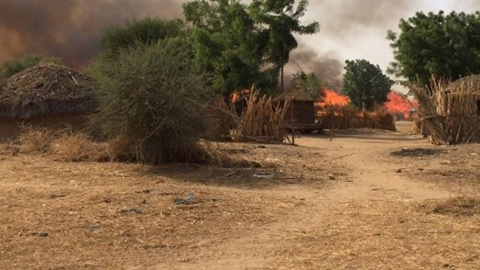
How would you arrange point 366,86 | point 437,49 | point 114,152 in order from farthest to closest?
point 366,86
point 437,49
point 114,152

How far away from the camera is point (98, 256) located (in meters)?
5.20

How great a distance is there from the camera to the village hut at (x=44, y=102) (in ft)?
52.7

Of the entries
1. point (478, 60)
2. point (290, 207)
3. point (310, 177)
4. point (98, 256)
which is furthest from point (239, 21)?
point (98, 256)

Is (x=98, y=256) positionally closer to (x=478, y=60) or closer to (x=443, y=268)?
(x=443, y=268)

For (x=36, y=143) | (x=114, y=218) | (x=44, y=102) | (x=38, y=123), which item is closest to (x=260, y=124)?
(x=44, y=102)

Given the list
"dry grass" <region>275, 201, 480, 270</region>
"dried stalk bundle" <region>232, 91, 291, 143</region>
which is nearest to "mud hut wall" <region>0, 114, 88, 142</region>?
"dried stalk bundle" <region>232, 91, 291, 143</region>

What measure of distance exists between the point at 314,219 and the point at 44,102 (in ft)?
36.9

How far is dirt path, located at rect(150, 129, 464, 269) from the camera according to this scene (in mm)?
5066

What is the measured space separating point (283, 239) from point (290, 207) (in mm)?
1627

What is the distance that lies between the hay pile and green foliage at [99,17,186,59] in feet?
57.9

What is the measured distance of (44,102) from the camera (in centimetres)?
1606

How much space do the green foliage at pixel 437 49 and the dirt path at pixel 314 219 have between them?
24.7 meters

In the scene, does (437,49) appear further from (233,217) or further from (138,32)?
(233,217)

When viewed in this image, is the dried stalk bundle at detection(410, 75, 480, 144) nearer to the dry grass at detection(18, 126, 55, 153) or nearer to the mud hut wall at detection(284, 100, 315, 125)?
the dry grass at detection(18, 126, 55, 153)
